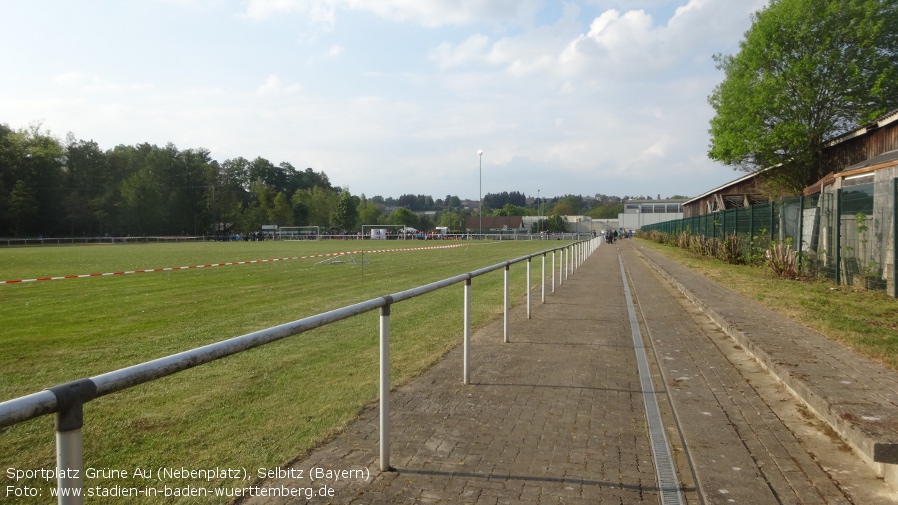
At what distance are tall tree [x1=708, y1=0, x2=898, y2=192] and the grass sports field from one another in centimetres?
2651

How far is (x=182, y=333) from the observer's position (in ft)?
30.3

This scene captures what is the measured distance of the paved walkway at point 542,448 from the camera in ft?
11.8

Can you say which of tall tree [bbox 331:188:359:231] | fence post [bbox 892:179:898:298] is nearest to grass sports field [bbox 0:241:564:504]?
fence post [bbox 892:179:898:298]

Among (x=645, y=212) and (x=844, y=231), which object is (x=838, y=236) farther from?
(x=645, y=212)

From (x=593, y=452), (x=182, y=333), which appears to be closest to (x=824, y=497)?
(x=593, y=452)

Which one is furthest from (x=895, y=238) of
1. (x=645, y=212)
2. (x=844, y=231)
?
(x=645, y=212)

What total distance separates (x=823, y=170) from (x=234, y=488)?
121 feet

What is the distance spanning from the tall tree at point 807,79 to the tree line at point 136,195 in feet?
253

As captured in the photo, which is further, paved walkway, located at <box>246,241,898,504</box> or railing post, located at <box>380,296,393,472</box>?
railing post, located at <box>380,296,393,472</box>

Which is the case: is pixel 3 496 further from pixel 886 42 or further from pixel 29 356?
pixel 886 42

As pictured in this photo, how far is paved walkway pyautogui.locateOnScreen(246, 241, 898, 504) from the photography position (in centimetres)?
359

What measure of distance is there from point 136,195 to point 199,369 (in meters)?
93.2

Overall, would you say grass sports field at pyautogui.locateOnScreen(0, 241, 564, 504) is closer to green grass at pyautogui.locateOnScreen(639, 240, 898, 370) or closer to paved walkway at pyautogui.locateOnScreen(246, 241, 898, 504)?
paved walkway at pyautogui.locateOnScreen(246, 241, 898, 504)

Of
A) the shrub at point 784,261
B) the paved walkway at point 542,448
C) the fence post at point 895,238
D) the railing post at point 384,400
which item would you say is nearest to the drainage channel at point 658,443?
the paved walkway at point 542,448
